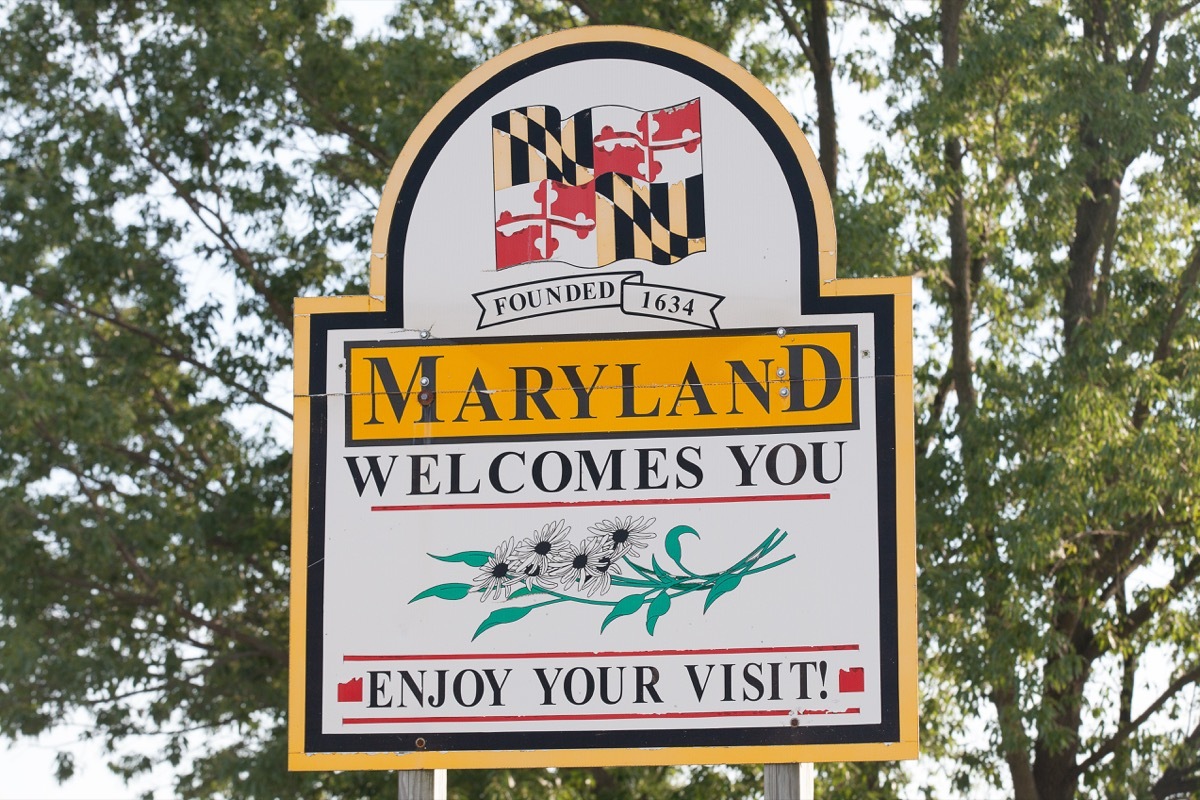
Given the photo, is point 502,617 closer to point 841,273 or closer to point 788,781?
point 788,781

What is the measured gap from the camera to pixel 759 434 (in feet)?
15.6

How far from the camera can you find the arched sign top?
4852 mm

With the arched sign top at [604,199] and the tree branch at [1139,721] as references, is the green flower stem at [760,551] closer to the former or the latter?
the arched sign top at [604,199]

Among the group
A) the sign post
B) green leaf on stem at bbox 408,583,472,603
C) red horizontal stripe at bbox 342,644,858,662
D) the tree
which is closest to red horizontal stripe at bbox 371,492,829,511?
the sign post

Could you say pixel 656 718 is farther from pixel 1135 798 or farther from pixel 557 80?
pixel 1135 798

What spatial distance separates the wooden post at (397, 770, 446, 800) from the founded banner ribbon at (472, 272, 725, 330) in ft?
4.13

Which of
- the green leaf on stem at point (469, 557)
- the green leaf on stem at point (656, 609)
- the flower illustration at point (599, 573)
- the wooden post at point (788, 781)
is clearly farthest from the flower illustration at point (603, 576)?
the wooden post at point (788, 781)

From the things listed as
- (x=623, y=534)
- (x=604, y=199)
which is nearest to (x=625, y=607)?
(x=623, y=534)

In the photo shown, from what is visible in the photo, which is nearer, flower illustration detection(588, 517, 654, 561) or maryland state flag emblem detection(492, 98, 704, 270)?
flower illustration detection(588, 517, 654, 561)

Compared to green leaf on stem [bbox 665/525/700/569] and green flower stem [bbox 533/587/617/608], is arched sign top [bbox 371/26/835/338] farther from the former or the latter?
green flower stem [bbox 533/587/617/608]

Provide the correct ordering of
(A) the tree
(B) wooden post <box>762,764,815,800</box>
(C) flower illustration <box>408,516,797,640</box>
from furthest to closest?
1. (A) the tree
2. (C) flower illustration <box>408,516,797,640</box>
3. (B) wooden post <box>762,764,815,800</box>

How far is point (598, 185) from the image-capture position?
16.2ft

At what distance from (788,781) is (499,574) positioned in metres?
0.96

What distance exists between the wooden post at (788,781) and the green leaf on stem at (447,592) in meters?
0.95
